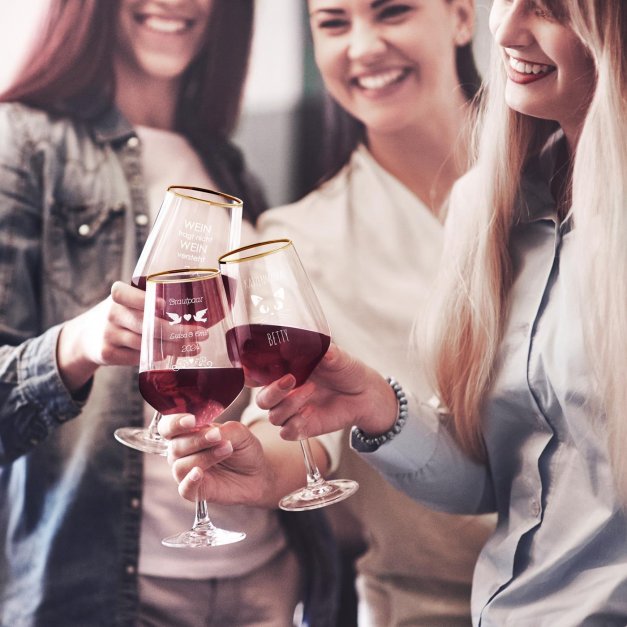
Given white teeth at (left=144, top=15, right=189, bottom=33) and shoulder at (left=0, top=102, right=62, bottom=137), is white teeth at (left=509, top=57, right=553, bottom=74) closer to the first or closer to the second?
white teeth at (left=144, top=15, right=189, bottom=33)

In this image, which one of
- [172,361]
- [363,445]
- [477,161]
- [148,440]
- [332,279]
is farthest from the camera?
[332,279]

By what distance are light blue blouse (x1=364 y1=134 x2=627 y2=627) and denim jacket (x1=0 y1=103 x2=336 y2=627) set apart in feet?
1.34

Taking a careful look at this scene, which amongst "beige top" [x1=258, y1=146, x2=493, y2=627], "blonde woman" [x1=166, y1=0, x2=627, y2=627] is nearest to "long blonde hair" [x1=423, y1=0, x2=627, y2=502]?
"blonde woman" [x1=166, y1=0, x2=627, y2=627]

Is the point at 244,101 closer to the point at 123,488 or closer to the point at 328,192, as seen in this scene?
the point at 328,192

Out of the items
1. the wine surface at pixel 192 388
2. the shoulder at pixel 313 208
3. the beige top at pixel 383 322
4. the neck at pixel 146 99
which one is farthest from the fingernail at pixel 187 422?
the neck at pixel 146 99

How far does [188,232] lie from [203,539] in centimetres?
41

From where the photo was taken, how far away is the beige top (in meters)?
1.65

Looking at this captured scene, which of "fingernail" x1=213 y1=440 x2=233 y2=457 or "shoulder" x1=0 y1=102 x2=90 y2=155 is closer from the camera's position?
"fingernail" x1=213 y1=440 x2=233 y2=457

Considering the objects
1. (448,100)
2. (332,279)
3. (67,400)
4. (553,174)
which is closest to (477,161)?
(553,174)

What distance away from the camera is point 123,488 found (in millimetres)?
1633

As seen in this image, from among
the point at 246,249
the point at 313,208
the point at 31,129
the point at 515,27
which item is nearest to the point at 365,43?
the point at 313,208

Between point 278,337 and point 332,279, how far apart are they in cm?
71

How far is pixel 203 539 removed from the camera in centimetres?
109

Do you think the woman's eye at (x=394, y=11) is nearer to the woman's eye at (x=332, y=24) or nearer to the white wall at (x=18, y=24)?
the woman's eye at (x=332, y=24)
